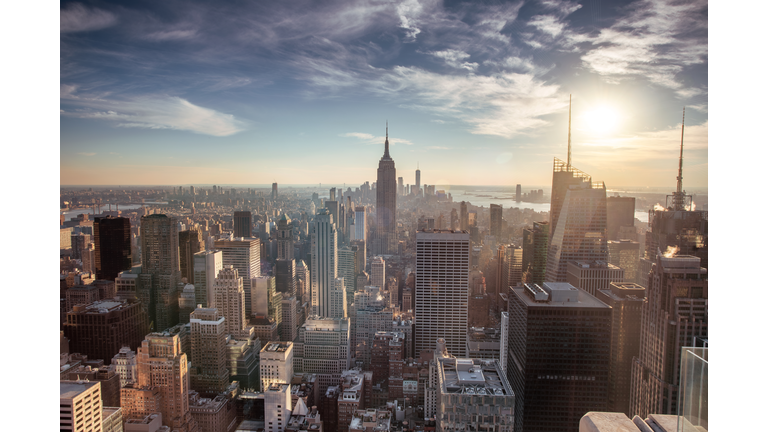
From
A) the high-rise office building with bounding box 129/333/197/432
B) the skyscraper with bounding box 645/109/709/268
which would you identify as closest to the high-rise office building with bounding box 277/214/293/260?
the high-rise office building with bounding box 129/333/197/432

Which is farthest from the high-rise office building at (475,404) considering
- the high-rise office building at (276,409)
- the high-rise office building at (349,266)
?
the high-rise office building at (349,266)

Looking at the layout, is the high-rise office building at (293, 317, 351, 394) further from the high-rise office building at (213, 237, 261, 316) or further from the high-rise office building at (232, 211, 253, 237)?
the high-rise office building at (232, 211, 253, 237)

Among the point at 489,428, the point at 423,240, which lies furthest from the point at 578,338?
the point at 423,240

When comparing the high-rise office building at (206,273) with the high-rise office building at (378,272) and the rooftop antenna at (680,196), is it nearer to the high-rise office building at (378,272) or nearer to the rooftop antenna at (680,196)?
the high-rise office building at (378,272)

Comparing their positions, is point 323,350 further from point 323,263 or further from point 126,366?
point 126,366

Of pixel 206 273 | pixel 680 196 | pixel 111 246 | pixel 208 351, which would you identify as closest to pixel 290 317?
pixel 206 273
